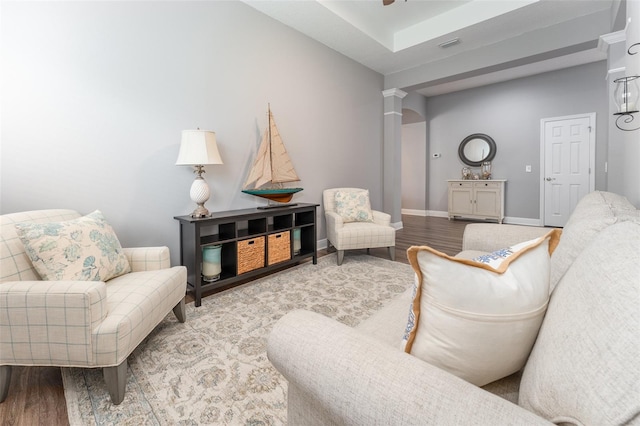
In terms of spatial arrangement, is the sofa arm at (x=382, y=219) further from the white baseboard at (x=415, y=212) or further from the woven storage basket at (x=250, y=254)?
the white baseboard at (x=415, y=212)

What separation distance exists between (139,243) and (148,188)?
45cm

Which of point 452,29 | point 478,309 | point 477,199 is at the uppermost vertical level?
point 452,29

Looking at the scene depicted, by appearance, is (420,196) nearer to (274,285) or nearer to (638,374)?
(274,285)

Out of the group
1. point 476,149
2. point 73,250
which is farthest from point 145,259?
point 476,149

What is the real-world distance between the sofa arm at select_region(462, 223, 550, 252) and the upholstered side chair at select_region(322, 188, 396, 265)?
4.24 ft

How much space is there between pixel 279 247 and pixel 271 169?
31.2 inches

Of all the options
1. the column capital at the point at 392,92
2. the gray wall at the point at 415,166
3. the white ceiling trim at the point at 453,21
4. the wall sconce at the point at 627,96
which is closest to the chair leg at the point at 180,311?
the wall sconce at the point at 627,96

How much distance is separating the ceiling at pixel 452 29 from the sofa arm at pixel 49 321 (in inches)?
120

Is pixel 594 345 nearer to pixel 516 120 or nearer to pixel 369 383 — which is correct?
pixel 369 383

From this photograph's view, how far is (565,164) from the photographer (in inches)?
213

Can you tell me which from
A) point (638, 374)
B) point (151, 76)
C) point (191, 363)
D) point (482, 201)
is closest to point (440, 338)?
point (638, 374)

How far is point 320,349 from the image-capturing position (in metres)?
0.71

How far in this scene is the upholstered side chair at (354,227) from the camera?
3367mm

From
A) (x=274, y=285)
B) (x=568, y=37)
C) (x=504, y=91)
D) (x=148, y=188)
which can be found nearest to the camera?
(x=148, y=188)
